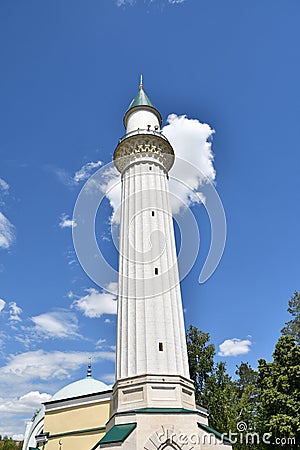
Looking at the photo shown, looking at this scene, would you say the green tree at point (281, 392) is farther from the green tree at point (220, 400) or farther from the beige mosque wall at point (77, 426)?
the beige mosque wall at point (77, 426)

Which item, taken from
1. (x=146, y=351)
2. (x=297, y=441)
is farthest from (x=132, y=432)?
(x=297, y=441)

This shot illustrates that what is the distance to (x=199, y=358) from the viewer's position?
30.2m

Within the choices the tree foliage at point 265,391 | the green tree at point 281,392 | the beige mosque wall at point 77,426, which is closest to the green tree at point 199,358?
the tree foliage at point 265,391

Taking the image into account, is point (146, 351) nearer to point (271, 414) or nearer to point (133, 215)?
point (133, 215)

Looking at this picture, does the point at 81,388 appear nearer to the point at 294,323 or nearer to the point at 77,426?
the point at 77,426

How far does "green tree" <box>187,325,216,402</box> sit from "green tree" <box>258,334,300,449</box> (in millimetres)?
4434

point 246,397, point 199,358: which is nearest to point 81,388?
point 199,358

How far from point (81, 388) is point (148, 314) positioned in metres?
9.83

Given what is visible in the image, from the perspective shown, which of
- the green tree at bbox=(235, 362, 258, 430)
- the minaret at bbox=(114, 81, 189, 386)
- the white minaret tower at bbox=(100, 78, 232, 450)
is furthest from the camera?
the green tree at bbox=(235, 362, 258, 430)

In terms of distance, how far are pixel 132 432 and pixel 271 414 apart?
11.8 meters

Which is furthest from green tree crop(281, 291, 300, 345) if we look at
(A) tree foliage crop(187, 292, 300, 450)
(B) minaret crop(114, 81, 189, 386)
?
(B) minaret crop(114, 81, 189, 386)

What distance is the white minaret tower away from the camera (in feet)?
53.8

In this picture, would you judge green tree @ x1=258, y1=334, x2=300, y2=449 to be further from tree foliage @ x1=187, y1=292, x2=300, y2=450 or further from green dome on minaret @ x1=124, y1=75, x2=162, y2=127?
green dome on minaret @ x1=124, y1=75, x2=162, y2=127

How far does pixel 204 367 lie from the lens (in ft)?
97.3
